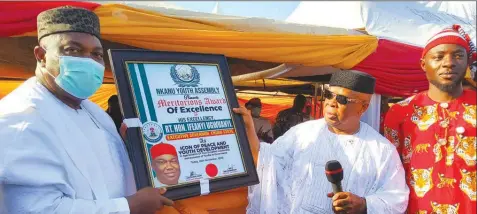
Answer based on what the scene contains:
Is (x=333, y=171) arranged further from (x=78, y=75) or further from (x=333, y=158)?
(x=78, y=75)

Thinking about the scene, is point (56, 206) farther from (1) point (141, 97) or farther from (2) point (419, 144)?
(2) point (419, 144)

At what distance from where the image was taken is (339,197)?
2172 mm

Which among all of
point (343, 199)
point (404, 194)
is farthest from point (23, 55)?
point (404, 194)

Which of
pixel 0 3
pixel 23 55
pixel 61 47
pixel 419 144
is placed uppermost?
pixel 0 3

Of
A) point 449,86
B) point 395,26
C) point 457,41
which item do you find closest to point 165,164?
point 449,86

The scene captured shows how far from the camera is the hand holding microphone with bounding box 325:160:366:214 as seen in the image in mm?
2064

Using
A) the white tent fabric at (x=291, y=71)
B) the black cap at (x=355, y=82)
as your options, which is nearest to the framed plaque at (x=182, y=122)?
the black cap at (x=355, y=82)

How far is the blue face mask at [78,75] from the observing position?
1.82 meters

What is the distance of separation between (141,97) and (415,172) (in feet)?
5.26

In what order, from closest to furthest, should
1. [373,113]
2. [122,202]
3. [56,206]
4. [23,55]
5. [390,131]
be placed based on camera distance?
[56,206], [122,202], [390,131], [23,55], [373,113]

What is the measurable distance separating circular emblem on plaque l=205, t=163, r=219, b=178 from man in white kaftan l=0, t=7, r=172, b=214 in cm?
30

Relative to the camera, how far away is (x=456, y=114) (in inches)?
97.4

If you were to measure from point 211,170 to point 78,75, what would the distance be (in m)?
0.78

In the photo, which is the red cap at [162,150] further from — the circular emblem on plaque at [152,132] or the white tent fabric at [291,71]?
the white tent fabric at [291,71]
